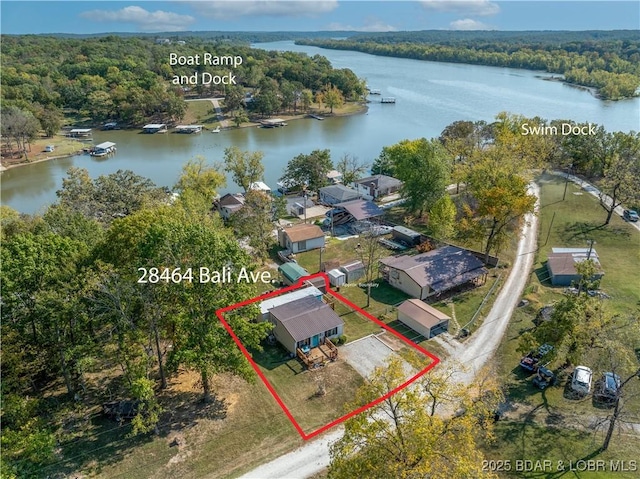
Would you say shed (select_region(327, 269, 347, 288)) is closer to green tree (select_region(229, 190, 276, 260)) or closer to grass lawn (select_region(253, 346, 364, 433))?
green tree (select_region(229, 190, 276, 260))

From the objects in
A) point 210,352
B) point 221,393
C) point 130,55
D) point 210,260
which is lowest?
point 221,393

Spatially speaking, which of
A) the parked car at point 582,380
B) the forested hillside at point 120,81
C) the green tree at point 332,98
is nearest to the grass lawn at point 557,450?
the parked car at point 582,380

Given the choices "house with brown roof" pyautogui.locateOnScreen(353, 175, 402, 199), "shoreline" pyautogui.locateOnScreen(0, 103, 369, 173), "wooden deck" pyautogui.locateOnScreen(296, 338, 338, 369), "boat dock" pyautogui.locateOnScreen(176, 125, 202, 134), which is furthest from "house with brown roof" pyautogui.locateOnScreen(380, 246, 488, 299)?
"boat dock" pyautogui.locateOnScreen(176, 125, 202, 134)

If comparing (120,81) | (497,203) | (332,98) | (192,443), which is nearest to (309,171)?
(497,203)

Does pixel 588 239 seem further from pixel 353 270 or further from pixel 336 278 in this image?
pixel 336 278

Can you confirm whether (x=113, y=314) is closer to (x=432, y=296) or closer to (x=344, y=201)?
(x=432, y=296)

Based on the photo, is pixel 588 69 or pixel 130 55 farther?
pixel 588 69

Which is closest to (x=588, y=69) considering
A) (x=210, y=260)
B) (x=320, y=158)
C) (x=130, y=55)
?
(x=320, y=158)
